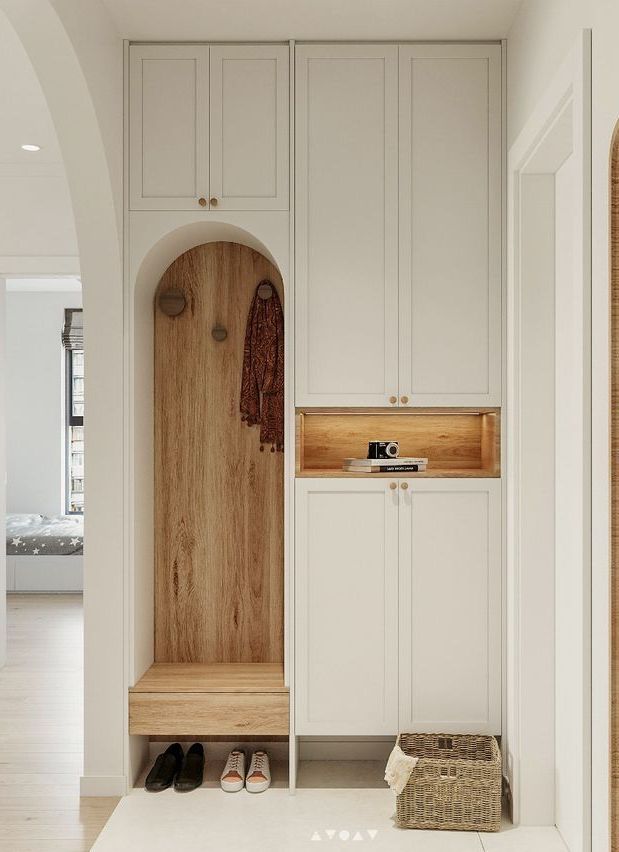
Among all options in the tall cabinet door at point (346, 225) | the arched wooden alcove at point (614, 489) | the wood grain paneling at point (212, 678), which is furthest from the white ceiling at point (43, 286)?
the arched wooden alcove at point (614, 489)

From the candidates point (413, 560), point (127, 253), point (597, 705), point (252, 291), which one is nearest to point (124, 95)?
point (127, 253)

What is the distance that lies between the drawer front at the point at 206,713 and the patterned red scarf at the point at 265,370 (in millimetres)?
1027

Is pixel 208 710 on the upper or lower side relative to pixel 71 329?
lower

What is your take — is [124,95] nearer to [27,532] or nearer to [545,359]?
[545,359]

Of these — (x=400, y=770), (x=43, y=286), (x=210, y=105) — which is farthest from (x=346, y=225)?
(x=43, y=286)

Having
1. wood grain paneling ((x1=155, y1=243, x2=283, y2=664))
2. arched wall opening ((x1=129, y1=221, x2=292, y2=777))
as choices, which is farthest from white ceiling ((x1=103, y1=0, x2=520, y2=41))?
wood grain paneling ((x1=155, y1=243, x2=283, y2=664))

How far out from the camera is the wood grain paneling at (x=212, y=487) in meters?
3.34

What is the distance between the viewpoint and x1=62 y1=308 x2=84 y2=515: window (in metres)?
7.79

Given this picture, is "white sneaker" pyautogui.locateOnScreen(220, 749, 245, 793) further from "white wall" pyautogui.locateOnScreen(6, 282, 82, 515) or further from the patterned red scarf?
"white wall" pyautogui.locateOnScreen(6, 282, 82, 515)

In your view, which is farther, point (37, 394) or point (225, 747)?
point (37, 394)

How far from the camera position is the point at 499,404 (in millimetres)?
2924

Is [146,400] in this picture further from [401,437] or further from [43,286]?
[43,286]

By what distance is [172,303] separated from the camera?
332 cm

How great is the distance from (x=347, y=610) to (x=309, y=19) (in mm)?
2129
